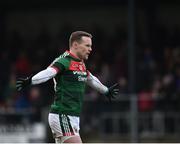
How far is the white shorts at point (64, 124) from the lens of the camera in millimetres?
8469

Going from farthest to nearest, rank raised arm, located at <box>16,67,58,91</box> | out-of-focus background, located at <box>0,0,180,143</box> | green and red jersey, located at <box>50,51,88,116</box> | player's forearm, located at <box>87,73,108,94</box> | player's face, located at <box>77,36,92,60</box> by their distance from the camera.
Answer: out-of-focus background, located at <box>0,0,180,143</box>, player's forearm, located at <box>87,73,108,94</box>, player's face, located at <box>77,36,92,60</box>, green and red jersey, located at <box>50,51,88,116</box>, raised arm, located at <box>16,67,58,91</box>

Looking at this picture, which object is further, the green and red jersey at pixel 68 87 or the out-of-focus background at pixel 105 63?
the out-of-focus background at pixel 105 63

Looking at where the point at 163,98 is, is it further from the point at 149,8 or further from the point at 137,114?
the point at 149,8

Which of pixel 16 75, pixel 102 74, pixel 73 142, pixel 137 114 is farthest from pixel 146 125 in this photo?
pixel 73 142

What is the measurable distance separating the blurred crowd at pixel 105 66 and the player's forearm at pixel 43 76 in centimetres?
799

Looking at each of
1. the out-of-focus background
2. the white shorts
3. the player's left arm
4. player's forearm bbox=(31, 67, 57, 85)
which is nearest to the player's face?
the player's left arm

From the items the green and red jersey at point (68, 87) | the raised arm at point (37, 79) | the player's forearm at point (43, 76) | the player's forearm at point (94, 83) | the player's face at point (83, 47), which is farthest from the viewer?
the player's forearm at point (94, 83)

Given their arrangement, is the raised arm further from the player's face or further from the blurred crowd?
the blurred crowd

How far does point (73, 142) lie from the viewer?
841 cm

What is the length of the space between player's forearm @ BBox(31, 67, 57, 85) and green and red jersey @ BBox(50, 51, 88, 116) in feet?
0.55

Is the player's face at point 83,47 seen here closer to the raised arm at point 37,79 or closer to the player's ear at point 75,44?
the player's ear at point 75,44

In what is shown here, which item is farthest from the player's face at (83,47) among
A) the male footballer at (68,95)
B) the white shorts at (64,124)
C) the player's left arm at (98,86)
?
the white shorts at (64,124)

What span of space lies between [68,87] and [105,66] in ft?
31.2

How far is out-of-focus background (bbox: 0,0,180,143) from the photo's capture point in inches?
637
